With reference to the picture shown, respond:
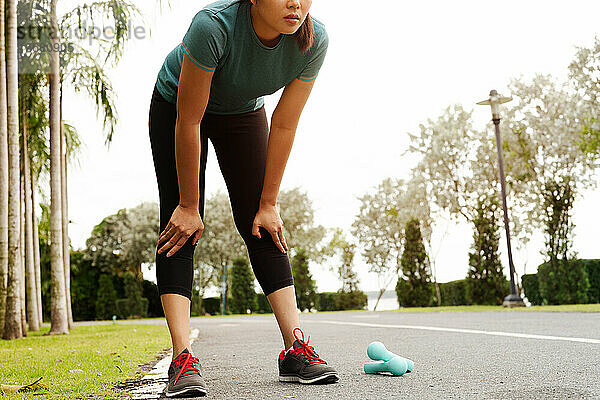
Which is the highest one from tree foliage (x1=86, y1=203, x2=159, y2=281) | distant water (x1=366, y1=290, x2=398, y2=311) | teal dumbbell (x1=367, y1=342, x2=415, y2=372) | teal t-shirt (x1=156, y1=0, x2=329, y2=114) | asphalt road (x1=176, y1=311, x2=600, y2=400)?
tree foliage (x1=86, y1=203, x2=159, y2=281)

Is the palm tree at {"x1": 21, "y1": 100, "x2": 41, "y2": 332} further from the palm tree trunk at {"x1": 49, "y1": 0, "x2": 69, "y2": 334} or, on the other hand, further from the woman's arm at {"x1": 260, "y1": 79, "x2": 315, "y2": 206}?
the woman's arm at {"x1": 260, "y1": 79, "x2": 315, "y2": 206}

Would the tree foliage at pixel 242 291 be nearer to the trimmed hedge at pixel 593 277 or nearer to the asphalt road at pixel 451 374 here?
the trimmed hedge at pixel 593 277

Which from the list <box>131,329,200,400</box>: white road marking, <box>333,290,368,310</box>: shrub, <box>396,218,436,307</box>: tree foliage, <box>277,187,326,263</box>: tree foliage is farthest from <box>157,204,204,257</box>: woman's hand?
<box>277,187,326,263</box>: tree foliage

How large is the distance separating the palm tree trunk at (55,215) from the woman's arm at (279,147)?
28.4 feet

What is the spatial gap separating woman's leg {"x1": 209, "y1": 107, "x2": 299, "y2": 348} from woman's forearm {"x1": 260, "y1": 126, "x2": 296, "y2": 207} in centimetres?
9

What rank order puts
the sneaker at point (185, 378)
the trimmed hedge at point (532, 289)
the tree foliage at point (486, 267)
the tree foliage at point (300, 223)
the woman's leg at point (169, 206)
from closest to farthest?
the sneaker at point (185, 378)
the woman's leg at point (169, 206)
the tree foliage at point (486, 267)
the trimmed hedge at point (532, 289)
the tree foliage at point (300, 223)

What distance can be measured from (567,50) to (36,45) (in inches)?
610

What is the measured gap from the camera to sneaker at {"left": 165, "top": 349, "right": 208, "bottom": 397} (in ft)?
7.31

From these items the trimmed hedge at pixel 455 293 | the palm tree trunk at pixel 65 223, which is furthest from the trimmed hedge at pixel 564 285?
the palm tree trunk at pixel 65 223

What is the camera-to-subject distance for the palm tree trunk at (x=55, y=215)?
411 inches

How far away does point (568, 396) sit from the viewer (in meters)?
1.95

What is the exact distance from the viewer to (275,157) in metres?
2.71

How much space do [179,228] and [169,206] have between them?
0.15 meters

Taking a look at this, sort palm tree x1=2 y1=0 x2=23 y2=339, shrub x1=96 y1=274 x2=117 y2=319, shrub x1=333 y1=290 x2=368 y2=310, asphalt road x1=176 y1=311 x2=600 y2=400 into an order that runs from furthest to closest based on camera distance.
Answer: shrub x1=96 y1=274 x2=117 y2=319
shrub x1=333 y1=290 x2=368 y2=310
palm tree x1=2 y1=0 x2=23 y2=339
asphalt road x1=176 y1=311 x2=600 y2=400
